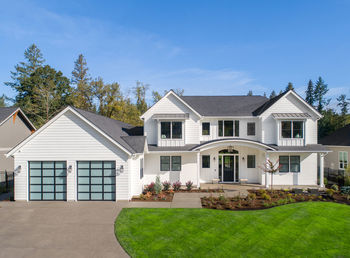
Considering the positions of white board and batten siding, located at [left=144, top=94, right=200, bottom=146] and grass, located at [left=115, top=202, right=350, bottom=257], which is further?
white board and batten siding, located at [left=144, top=94, right=200, bottom=146]

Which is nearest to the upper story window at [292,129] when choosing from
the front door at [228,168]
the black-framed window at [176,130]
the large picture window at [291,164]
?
the large picture window at [291,164]

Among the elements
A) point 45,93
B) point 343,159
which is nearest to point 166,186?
point 343,159

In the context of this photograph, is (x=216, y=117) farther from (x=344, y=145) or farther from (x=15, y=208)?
(x=15, y=208)

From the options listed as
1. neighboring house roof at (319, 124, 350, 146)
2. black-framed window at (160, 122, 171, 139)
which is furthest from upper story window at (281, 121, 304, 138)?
black-framed window at (160, 122, 171, 139)

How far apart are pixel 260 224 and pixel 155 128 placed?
11269mm

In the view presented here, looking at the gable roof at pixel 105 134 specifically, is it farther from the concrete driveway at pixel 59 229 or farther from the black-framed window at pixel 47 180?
the concrete driveway at pixel 59 229

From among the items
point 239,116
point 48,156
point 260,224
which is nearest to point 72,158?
point 48,156

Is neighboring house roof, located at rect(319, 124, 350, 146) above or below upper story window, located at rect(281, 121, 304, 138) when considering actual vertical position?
below

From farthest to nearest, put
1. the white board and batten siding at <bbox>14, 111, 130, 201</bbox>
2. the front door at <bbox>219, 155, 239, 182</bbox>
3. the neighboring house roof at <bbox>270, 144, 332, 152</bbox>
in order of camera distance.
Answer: the front door at <bbox>219, 155, 239, 182</bbox>
the neighboring house roof at <bbox>270, 144, 332, 152</bbox>
the white board and batten siding at <bbox>14, 111, 130, 201</bbox>

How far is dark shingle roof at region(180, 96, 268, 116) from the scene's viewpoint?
19438 millimetres

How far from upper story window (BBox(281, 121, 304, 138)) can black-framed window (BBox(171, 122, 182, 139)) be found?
8808 mm

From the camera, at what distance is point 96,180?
44.7ft

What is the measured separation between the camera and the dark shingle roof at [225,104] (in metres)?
19.4

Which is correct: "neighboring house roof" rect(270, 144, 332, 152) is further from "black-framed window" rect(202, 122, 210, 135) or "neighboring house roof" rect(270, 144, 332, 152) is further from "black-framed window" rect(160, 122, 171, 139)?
"black-framed window" rect(160, 122, 171, 139)
